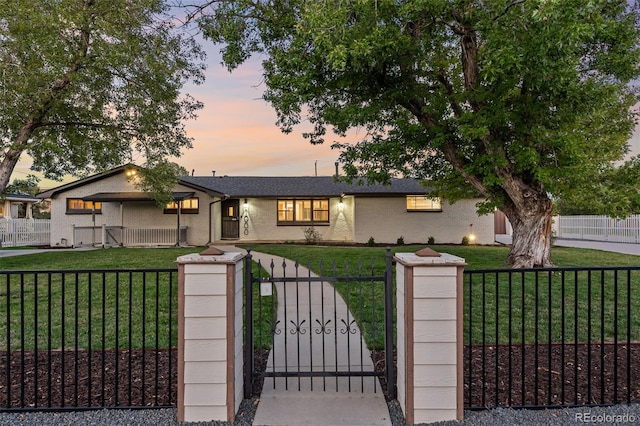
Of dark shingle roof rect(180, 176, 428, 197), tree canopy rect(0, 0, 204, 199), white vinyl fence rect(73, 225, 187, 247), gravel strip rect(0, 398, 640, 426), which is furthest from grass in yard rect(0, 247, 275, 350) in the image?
dark shingle roof rect(180, 176, 428, 197)

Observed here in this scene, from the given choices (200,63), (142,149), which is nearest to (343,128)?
(200,63)

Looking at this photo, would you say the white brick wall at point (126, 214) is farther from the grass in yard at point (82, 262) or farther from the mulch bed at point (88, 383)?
the mulch bed at point (88, 383)

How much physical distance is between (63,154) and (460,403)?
13580 millimetres

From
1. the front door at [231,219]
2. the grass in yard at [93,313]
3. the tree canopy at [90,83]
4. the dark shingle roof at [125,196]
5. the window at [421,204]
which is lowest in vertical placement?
the grass in yard at [93,313]

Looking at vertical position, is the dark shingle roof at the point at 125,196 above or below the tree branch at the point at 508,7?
below

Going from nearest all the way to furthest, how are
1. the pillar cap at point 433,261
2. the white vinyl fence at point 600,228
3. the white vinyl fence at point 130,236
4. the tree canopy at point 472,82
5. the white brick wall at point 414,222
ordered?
the pillar cap at point 433,261 < the tree canopy at point 472,82 < the white vinyl fence at point 130,236 < the white vinyl fence at point 600,228 < the white brick wall at point 414,222

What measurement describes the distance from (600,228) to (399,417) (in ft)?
72.0

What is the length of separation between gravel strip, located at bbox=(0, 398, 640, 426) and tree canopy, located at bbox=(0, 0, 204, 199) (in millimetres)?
8737

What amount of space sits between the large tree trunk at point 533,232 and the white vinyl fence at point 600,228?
9.77 m

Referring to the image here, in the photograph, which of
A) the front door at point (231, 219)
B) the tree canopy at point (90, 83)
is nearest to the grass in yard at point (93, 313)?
the tree canopy at point (90, 83)

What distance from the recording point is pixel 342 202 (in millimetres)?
18344

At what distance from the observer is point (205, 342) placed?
278 centimetres

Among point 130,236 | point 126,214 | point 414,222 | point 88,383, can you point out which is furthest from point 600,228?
point 126,214

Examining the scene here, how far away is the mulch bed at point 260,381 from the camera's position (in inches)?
117
